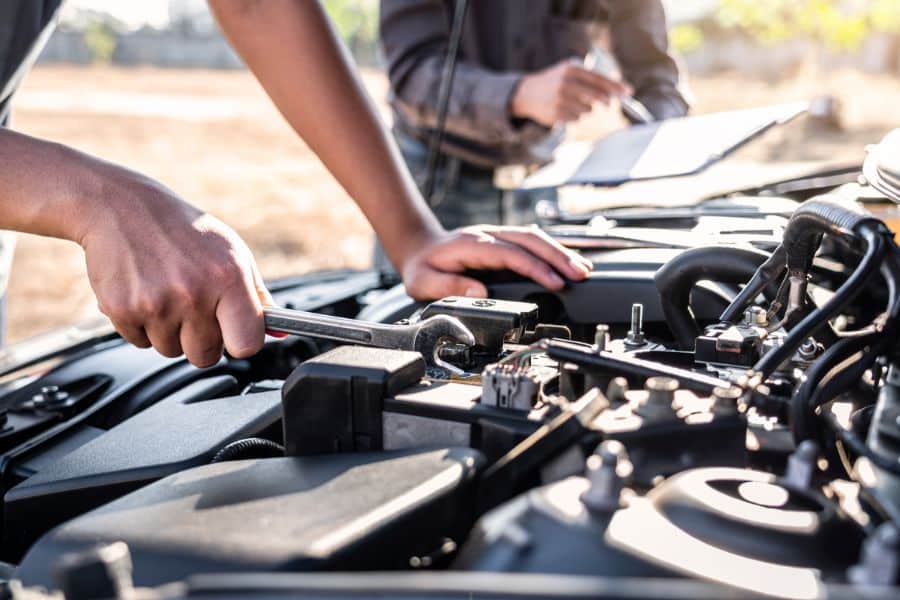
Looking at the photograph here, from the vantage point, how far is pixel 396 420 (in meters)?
0.73

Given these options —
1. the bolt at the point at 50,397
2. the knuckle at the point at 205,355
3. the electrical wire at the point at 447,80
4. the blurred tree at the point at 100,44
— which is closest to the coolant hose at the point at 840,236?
the knuckle at the point at 205,355

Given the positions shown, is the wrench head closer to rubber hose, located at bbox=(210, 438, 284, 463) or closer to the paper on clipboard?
rubber hose, located at bbox=(210, 438, 284, 463)

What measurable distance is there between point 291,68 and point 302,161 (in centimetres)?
1247

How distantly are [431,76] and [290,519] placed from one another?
2006 millimetres

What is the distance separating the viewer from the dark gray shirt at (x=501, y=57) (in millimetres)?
2416

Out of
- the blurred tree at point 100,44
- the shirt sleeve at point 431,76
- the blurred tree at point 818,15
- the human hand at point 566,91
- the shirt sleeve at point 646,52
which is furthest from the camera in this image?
the blurred tree at point 100,44

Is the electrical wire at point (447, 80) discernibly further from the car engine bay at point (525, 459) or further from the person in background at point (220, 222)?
the car engine bay at point (525, 459)

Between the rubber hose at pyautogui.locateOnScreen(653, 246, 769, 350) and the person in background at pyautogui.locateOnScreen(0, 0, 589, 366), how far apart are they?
20 cm

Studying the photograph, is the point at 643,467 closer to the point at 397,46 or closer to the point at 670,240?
the point at 670,240

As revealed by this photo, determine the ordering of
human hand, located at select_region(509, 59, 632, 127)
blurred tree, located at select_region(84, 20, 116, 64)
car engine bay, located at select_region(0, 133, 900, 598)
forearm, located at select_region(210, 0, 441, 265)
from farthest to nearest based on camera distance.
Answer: blurred tree, located at select_region(84, 20, 116, 64)
human hand, located at select_region(509, 59, 632, 127)
forearm, located at select_region(210, 0, 441, 265)
car engine bay, located at select_region(0, 133, 900, 598)

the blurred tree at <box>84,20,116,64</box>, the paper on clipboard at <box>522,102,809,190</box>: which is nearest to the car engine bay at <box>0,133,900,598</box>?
the paper on clipboard at <box>522,102,809,190</box>

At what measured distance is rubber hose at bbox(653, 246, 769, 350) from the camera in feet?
3.21

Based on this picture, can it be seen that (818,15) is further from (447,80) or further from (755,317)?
(755,317)

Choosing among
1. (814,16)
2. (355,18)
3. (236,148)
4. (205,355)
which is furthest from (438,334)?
(355,18)
